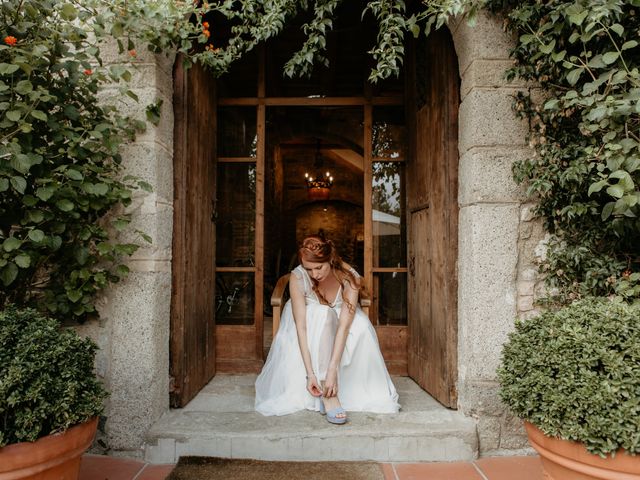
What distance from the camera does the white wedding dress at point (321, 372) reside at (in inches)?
109

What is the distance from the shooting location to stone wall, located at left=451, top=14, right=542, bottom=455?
244cm

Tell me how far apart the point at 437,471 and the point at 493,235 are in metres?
1.30

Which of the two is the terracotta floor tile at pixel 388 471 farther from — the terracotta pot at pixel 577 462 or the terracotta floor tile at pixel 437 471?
the terracotta pot at pixel 577 462

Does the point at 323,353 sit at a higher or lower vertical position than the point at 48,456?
higher

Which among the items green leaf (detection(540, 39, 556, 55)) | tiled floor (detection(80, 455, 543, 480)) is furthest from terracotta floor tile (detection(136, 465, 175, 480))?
green leaf (detection(540, 39, 556, 55))

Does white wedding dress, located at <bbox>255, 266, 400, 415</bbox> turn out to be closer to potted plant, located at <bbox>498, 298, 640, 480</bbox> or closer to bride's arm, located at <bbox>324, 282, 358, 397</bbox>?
bride's arm, located at <bbox>324, 282, 358, 397</bbox>

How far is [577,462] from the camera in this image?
162cm

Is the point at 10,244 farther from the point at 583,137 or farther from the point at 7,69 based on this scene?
the point at 583,137

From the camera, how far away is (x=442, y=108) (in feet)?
9.11

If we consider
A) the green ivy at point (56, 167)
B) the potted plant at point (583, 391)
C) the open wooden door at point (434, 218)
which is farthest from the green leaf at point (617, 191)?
the green ivy at point (56, 167)

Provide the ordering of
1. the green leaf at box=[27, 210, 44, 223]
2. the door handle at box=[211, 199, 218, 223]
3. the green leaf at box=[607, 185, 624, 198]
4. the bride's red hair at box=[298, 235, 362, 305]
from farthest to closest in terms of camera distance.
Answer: the door handle at box=[211, 199, 218, 223], the bride's red hair at box=[298, 235, 362, 305], the green leaf at box=[27, 210, 44, 223], the green leaf at box=[607, 185, 624, 198]

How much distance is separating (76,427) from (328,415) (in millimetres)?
1339

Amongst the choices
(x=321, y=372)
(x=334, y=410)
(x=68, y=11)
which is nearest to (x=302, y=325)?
(x=321, y=372)

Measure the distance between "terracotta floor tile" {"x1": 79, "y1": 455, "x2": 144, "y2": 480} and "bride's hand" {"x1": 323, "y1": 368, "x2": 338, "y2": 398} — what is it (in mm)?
1094
